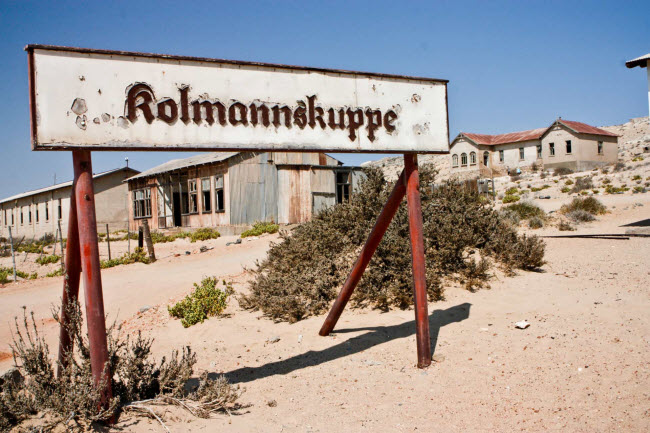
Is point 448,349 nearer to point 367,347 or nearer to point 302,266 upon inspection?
point 367,347

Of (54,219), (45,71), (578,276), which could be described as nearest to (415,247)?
(45,71)

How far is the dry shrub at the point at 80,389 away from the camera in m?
3.24

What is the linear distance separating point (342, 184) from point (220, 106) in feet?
67.3

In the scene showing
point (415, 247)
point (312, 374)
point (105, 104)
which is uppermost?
point (105, 104)

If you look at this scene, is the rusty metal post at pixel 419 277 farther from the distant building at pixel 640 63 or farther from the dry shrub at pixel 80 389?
the distant building at pixel 640 63

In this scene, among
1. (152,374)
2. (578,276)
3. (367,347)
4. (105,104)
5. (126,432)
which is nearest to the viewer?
(126,432)

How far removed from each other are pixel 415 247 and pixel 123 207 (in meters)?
31.6

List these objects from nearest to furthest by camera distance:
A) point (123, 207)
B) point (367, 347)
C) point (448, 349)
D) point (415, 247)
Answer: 1. point (415, 247)
2. point (448, 349)
3. point (367, 347)
4. point (123, 207)

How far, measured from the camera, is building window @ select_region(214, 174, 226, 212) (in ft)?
73.8

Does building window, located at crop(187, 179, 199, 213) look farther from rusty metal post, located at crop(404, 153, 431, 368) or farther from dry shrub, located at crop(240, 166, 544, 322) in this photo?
rusty metal post, located at crop(404, 153, 431, 368)

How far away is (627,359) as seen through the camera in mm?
4367

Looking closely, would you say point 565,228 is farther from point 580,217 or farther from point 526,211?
point 526,211

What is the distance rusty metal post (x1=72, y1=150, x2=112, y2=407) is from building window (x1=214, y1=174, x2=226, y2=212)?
62.7 feet

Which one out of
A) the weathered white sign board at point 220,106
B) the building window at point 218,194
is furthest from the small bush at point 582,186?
the weathered white sign board at point 220,106
